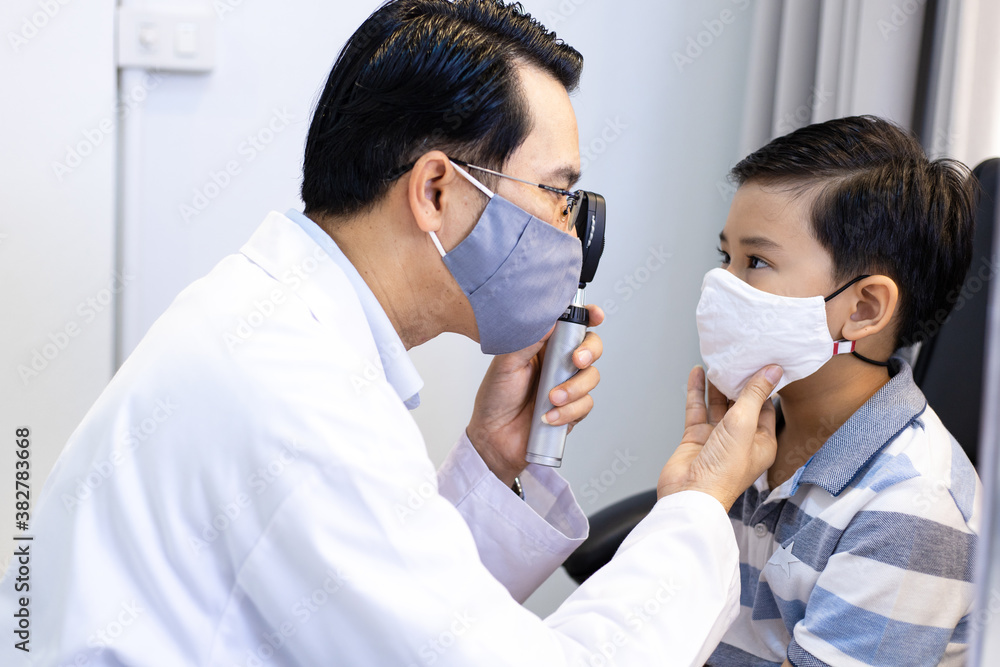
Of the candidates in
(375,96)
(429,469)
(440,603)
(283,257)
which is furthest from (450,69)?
(440,603)

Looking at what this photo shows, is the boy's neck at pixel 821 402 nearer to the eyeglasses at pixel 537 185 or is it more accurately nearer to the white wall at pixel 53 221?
the eyeglasses at pixel 537 185

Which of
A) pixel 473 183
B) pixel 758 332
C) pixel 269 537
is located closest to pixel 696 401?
pixel 758 332

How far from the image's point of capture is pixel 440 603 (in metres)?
0.68

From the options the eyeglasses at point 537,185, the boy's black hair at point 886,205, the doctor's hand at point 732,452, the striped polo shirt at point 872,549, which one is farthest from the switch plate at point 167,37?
the striped polo shirt at point 872,549

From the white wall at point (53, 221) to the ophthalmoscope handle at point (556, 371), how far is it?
988mm

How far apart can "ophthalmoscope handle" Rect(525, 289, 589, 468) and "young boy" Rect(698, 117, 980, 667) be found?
177mm

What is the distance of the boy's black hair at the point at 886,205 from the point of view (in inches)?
42.1

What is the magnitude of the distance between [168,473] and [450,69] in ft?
1.72

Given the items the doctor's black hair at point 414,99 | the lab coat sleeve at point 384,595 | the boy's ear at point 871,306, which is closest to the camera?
the lab coat sleeve at point 384,595

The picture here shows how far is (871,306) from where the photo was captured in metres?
1.07

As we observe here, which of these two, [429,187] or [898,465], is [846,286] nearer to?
[898,465]

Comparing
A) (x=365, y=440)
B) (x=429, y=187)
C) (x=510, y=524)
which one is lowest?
(x=510, y=524)

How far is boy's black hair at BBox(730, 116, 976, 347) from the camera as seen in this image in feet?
3.51

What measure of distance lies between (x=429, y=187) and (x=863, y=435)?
624 mm
